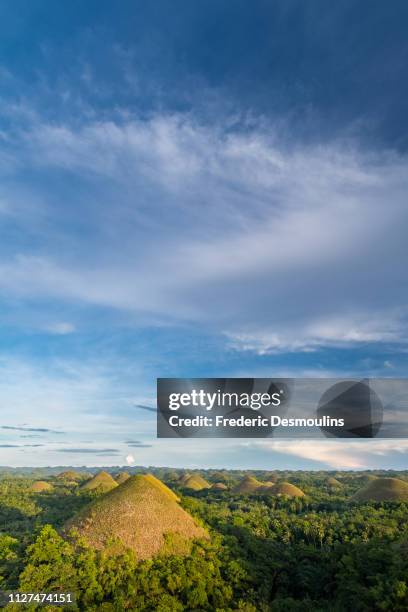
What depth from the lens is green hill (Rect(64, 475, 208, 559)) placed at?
47.3m

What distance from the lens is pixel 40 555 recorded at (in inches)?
1705

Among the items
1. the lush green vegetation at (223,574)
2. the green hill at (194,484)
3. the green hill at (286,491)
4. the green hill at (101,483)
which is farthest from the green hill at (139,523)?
the green hill at (194,484)

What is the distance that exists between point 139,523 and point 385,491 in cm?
6359

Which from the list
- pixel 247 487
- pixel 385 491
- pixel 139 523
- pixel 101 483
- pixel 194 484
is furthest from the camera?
pixel 194 484

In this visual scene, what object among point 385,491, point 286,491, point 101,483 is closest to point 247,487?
point 286,491

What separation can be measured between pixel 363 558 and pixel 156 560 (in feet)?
67.3

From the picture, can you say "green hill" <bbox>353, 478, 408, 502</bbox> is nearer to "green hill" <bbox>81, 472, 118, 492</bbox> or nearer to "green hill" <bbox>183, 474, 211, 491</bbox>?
"green hill" <bbox>183, 474, 211, 491</bbox>

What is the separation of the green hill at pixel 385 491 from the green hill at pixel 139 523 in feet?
173

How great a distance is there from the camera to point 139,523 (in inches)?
1956

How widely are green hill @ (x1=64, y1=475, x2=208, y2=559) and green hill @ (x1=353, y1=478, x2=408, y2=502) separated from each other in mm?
52761

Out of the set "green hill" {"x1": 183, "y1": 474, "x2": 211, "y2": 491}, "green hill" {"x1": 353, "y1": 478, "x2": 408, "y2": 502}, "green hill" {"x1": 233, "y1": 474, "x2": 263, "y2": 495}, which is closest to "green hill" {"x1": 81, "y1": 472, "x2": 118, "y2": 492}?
"green hill" {"x1": 183, "y1": 474, "x2": 211, "y2": 491}

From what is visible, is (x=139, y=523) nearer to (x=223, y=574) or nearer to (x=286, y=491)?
(x=223, y=574)

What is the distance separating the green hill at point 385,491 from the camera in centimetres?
8950

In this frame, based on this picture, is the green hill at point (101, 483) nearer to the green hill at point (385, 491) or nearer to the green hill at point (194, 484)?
the green hill at point (194, 484)
